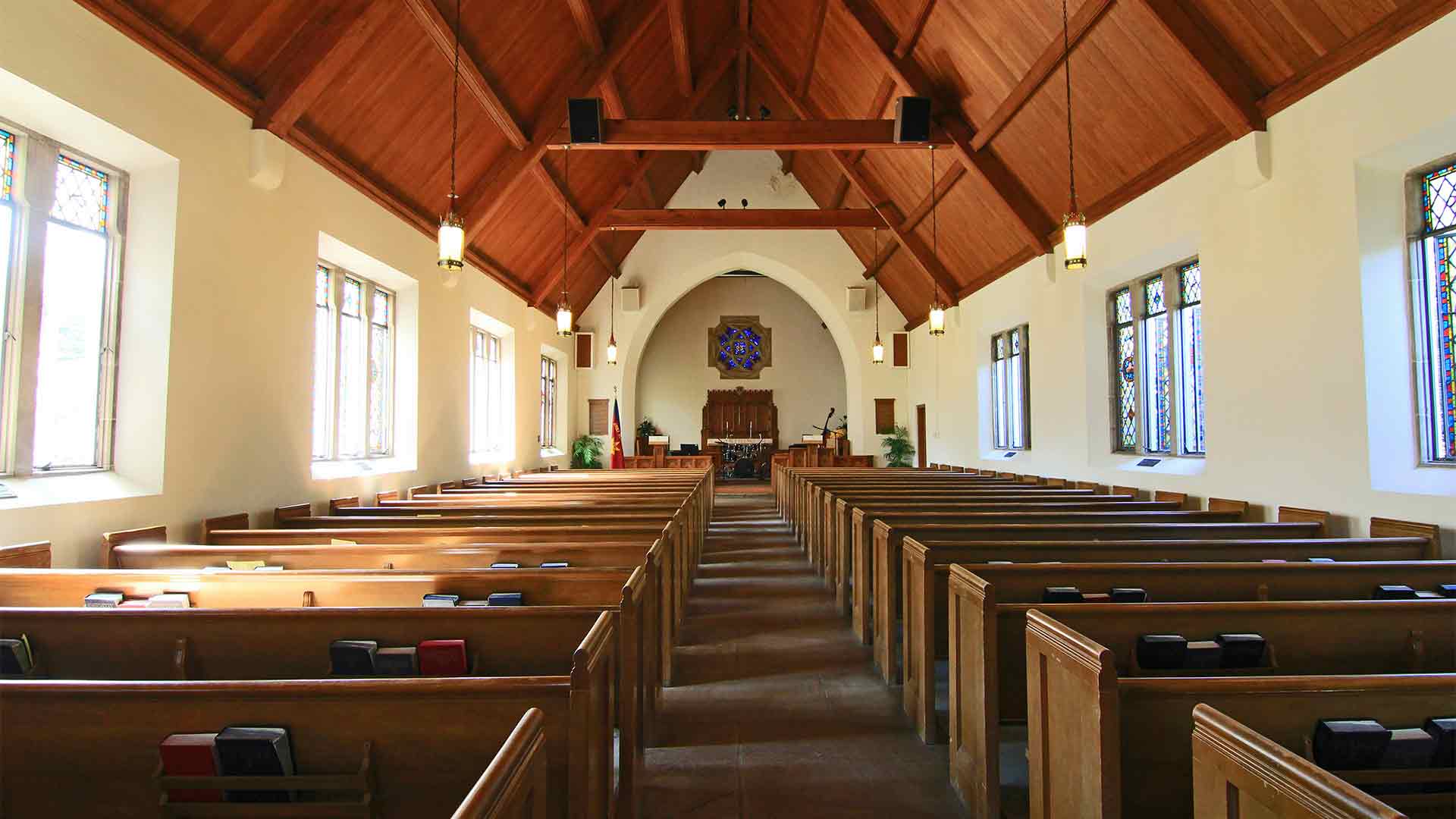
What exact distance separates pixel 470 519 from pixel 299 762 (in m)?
2.89

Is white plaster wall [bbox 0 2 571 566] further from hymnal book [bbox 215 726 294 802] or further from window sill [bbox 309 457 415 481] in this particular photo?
hymnal book [bbox 215 726 294 802]

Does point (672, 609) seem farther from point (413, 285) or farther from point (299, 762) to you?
point (413, 285)

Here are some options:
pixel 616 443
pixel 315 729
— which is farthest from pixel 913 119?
pixel 616 443

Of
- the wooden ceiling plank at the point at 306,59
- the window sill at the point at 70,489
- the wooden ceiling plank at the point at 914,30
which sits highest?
the wooden ceiling plank at the point at 914,30

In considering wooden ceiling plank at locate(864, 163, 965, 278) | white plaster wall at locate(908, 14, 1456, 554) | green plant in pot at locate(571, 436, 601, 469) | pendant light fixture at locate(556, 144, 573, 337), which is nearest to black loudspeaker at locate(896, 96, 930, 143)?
wooden ceiling plank at locate(864, 163, 965, 278)

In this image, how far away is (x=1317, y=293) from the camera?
4.23m

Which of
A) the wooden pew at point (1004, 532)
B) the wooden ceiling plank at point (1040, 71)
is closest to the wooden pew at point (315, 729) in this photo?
the wooden pew at point (1004, 532)

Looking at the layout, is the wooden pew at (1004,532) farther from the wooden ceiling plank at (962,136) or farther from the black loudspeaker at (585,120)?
the black loudspeaker at (585,120)

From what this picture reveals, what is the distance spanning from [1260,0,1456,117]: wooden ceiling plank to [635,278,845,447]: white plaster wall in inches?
477

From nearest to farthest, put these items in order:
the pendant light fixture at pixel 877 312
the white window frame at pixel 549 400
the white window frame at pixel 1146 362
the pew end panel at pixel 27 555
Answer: the pew end panel at pixel 27 555 < the white window frame at pixel 1146 362 < the pendant light fixture at pixel 877 312 < the white window frame at pixel 549 400

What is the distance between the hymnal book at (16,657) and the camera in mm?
1875

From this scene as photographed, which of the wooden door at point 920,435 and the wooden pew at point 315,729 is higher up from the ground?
the wooden door at point 920,435

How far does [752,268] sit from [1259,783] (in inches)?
517

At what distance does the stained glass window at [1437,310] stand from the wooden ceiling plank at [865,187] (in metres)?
6.16
